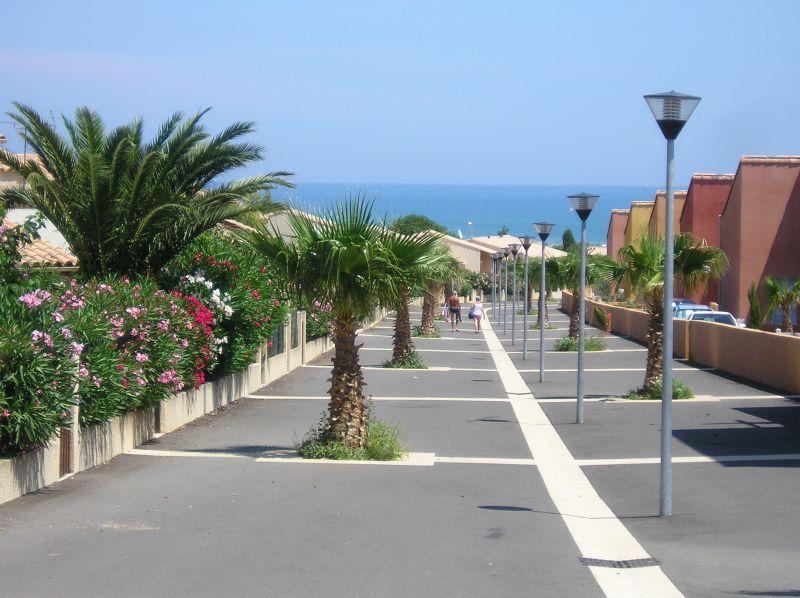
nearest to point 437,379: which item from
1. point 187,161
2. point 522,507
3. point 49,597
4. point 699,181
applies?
point 187,161

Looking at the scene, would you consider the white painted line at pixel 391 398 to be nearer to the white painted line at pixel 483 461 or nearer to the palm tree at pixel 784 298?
the white painted line at pixel 483 461

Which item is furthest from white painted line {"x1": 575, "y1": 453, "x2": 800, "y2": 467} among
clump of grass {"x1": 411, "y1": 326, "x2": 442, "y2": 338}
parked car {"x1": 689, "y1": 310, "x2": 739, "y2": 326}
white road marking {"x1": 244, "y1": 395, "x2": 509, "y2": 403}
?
clump of grass {"x1": 411, "y1": 326, "x2": 442, "y2": 338}

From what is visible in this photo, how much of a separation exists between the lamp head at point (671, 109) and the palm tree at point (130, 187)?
32.4 feet

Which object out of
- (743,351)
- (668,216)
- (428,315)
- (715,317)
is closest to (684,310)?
(715,317)

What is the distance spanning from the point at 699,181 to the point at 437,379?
2331 centimetres

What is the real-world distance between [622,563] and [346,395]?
5788mm

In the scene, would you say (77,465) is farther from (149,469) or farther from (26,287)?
(26,287)

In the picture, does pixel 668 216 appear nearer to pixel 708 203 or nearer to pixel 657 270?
pixel 657 270

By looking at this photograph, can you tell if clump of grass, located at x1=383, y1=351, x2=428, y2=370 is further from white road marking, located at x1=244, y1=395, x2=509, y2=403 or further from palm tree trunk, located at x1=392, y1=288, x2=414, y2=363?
white road marking, located at x1=244, y1=395, x2=509, y2=403

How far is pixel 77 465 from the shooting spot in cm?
1202

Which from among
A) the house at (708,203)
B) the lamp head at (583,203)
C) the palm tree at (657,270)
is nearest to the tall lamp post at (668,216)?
the lamp head at (583,203)

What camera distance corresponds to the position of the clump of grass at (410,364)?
97.5ft

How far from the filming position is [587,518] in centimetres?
1025

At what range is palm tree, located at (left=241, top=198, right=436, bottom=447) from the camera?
41.6 ft
